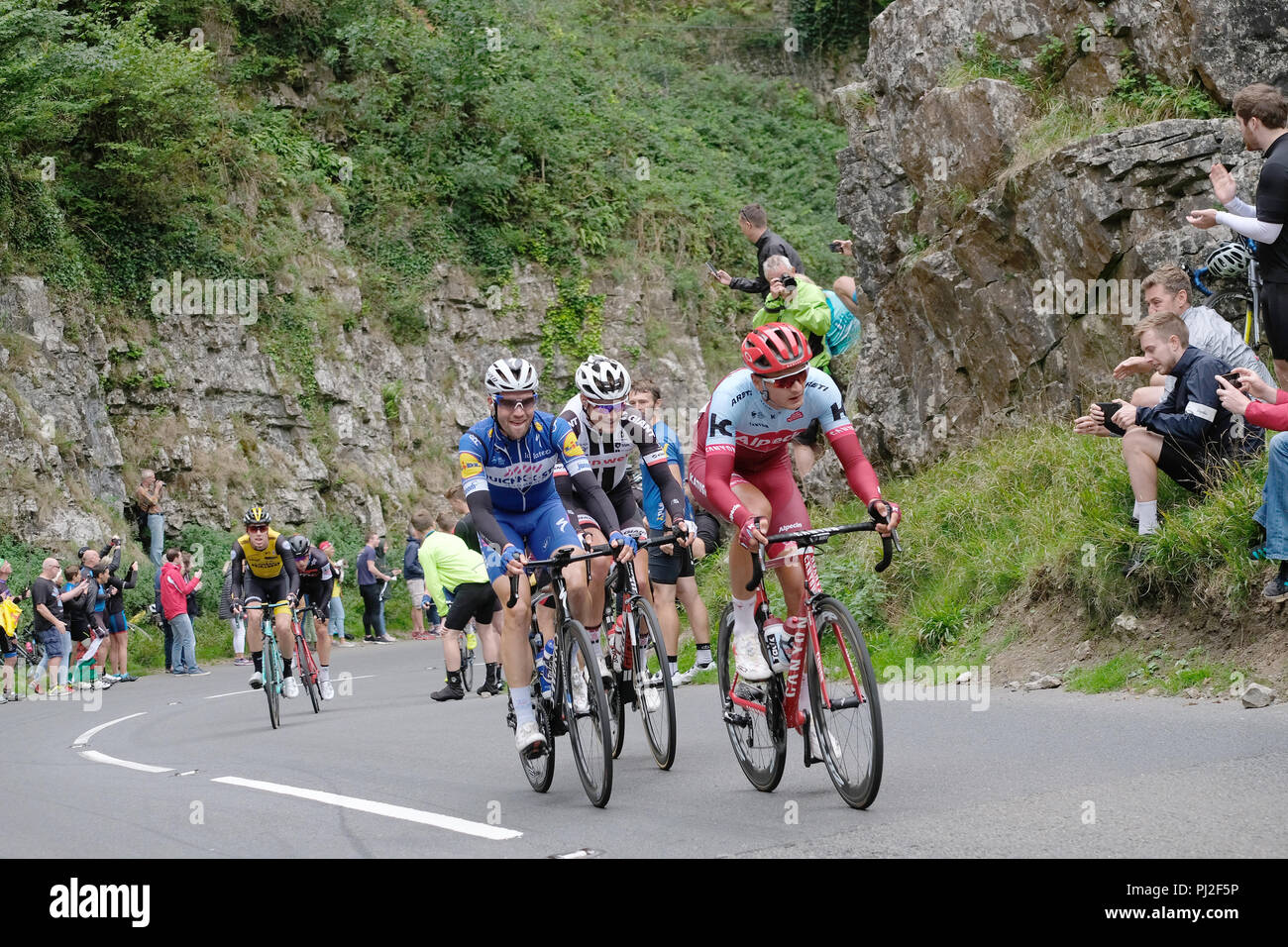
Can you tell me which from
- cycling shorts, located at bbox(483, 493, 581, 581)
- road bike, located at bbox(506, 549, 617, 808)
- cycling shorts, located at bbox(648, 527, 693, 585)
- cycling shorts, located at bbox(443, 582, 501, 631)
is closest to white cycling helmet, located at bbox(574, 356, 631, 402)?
cycling shorts, located at bbox(483, 493, 581, 581)

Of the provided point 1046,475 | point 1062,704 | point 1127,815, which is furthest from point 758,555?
point 1046,475

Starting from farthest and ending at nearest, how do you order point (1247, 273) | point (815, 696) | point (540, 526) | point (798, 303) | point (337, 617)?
point (337, 617) → point (798, 303) → point (1247, 273) → point (540, 526) → point (815, 696)

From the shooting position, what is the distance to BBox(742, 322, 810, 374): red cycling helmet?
246 inches

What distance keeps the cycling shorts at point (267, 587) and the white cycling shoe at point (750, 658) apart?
26.9ft

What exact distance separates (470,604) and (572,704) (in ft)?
18.7

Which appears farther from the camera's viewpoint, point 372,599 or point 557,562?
point 372,599

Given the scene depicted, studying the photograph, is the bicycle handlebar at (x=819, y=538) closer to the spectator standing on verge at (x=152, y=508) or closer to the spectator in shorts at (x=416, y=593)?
the spectator in shorts at (x=416, y=593)

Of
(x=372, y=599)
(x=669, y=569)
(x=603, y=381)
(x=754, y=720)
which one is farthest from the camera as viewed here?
(x=372, y=599)

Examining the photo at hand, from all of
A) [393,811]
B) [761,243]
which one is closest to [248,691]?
[761,243]

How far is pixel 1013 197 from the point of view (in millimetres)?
14508

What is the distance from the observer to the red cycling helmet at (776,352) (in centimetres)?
625

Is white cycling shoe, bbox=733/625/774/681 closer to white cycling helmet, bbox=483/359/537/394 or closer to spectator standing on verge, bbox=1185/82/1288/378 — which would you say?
white cycling helmet, bbox=483/359/537/394

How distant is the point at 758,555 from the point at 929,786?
138 centimetres

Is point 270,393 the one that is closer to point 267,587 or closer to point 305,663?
point 267,587
